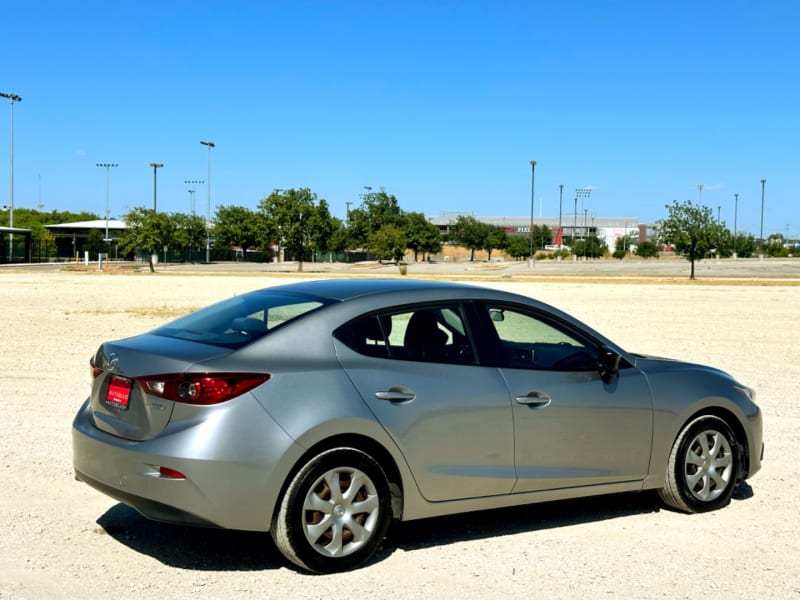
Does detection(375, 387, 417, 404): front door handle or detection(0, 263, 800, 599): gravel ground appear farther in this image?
detection(375, 387, 417, 404): front door handle

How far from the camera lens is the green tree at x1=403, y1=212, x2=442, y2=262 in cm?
12738

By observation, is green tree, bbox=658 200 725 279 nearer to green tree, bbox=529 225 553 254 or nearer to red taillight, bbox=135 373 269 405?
red taillight, bbox=135 373 269 405

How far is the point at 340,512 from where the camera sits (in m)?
4.94

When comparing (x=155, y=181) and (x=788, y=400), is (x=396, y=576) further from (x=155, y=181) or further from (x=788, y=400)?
(x=155, y=181)

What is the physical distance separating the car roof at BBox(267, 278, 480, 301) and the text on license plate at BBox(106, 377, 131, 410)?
1180mm

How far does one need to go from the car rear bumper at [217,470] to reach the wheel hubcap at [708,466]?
119 inches

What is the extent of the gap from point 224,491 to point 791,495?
4.54 meters

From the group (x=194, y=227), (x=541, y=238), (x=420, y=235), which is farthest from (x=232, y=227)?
(x=541, y=238)

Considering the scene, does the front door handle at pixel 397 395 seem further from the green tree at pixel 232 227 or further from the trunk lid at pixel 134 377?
the green tree at pixel 232 227

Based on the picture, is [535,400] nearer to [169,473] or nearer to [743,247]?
[169,473]

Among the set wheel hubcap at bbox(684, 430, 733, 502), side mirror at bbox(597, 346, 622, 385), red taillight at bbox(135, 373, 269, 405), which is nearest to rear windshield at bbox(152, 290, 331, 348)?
red taillight at bbox(135, 373, 269, 405)

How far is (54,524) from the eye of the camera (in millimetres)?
5891

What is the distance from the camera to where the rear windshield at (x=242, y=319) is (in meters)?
5.19

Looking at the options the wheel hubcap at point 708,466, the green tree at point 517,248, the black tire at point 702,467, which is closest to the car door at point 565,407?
the black tire at point 702,467
